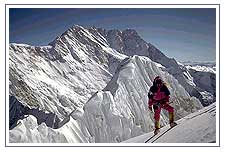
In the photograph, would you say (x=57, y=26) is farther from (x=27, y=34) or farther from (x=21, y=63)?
(x=21, y=63)

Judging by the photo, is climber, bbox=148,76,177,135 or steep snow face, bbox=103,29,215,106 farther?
steep snow face, bbox=103,29,215,106

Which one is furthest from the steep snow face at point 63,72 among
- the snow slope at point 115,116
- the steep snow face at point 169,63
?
the snow slope at point 115,116

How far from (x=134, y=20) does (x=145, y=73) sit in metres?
3.42

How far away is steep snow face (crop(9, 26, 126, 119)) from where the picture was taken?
44.8 metres

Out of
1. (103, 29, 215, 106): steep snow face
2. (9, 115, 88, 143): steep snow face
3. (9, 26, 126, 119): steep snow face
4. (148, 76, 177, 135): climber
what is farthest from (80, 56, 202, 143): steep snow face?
(9, 26, 126, 119): steep snow face

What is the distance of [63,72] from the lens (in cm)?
6369

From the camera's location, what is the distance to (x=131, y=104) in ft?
37.7

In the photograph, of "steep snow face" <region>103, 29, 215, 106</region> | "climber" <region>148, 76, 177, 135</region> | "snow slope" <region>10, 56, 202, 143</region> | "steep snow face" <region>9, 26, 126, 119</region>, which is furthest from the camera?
"steep snow face" <region>9, 26, 126, 119</region>

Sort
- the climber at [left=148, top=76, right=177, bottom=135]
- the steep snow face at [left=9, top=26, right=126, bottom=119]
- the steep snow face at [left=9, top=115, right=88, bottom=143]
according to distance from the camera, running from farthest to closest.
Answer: the steep snow face at [left=9, top=26, right=126, bottom=119]
the steep snow face at [left=9, top=115, right=88, bottom=143]
the climber at [left=148, top=76, right=177, bottom=135]

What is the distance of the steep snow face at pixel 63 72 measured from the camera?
4475 centimetres

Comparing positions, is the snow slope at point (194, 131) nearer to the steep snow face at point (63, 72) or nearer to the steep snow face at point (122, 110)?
the steep snow face at point (122, 110)

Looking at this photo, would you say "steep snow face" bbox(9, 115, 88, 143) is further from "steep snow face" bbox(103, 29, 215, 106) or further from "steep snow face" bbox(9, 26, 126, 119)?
"steep snow face" bbox(9, 26, 126, 119)

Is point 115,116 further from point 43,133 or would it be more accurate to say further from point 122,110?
point 43,133
